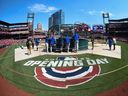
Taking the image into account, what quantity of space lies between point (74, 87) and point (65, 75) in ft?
0.81

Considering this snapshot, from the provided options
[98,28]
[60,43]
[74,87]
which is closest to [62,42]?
[60,43]

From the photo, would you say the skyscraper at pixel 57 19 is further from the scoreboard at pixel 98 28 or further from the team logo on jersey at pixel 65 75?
the team logo on jersey at pixel 65 75

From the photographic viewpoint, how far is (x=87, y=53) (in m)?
3.63

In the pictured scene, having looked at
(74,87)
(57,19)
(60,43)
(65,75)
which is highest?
(57,19)

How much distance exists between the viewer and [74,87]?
11.0 feet

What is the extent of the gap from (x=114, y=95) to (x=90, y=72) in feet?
1.68

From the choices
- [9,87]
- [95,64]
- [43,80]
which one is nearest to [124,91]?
[95,64]

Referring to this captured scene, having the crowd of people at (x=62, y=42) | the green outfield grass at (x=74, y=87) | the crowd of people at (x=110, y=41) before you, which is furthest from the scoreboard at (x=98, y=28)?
the green outfield grass at (x=74, y=87)

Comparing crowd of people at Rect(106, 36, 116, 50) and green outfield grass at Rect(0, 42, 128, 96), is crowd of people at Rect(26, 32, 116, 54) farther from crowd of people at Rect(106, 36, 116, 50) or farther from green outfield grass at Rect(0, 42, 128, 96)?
green outfield grass at Rect(0, 42, 128, 96)

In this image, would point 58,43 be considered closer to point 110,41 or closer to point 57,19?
point 57,19

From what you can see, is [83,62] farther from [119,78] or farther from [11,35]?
[11,35]

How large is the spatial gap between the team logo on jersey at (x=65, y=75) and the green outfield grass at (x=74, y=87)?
0.06 m

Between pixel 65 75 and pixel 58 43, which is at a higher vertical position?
pixel 58 43

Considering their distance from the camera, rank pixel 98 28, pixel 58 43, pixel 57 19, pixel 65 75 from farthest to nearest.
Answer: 1. pixel 58 43
2. pixel 65 75
3. pixel 98 28
4. pixel 57 19
